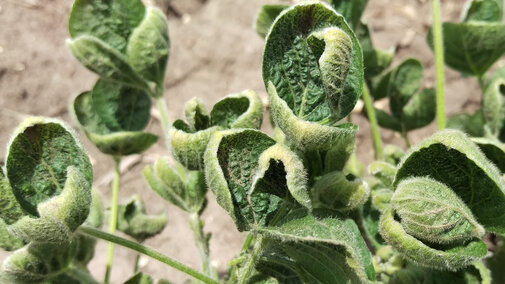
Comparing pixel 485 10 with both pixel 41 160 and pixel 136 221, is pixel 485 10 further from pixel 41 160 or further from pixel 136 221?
pixel 41 160

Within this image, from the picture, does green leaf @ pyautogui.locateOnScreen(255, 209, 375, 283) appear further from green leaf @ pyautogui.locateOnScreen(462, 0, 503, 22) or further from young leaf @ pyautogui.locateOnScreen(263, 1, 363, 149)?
green leaf @ pyautogui.locateOnScreen(462, 0, 503, 22)

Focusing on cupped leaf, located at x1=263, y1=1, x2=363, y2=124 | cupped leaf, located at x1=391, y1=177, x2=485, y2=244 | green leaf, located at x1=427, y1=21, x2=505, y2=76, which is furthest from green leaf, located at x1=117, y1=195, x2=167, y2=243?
green leaf, located at x1=427, y1=21, x2=505, y2=76

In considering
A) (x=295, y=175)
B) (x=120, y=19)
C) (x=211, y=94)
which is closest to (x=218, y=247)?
(x=211, y=94)

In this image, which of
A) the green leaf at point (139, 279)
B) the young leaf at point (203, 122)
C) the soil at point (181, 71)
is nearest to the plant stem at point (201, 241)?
the green leaf at point (139, 279)

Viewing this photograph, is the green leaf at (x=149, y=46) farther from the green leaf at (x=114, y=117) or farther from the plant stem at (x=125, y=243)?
the plant stem at (x=125, y=243)

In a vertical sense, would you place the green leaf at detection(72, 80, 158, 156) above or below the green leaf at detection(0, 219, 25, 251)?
above
